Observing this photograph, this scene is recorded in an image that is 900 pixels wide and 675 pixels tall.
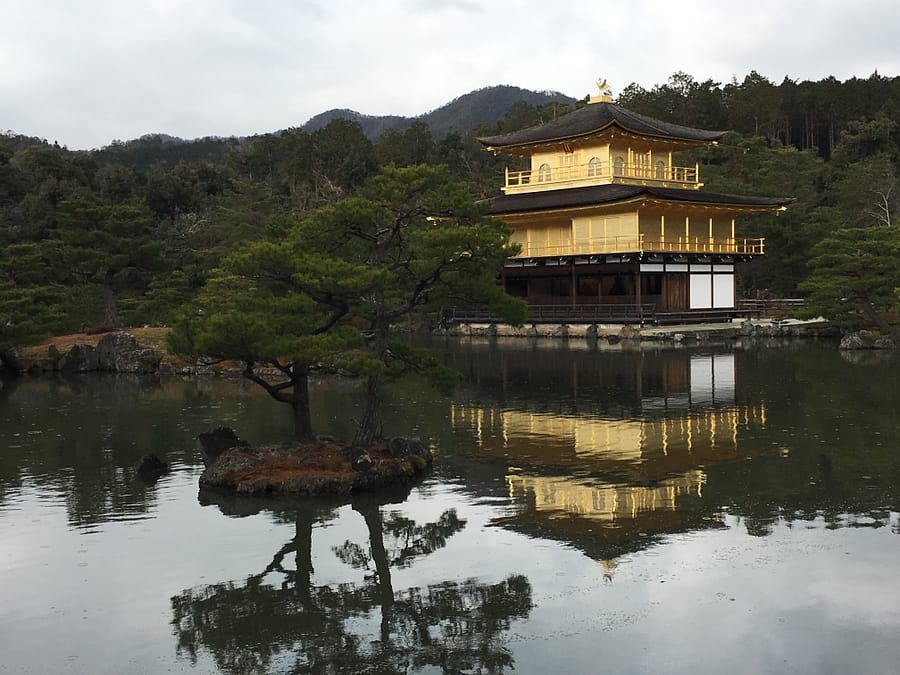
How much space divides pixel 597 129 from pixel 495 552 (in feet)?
128

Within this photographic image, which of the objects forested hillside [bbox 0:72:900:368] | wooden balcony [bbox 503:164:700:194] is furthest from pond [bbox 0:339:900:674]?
wooden balcony [bbox 503:164:700:194]

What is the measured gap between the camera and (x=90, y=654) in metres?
8.36

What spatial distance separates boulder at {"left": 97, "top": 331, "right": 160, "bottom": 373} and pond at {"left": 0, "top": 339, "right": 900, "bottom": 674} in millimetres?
13542

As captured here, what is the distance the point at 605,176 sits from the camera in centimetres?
4859

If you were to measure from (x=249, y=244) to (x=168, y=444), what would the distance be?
21.8ft

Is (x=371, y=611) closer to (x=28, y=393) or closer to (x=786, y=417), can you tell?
(x=786, y=417)

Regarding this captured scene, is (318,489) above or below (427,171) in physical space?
below

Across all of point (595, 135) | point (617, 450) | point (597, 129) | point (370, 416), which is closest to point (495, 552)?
point (370, 416)

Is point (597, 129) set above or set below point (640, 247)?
above

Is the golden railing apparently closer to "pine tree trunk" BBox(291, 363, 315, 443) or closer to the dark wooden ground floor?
the dark wooden ground floor

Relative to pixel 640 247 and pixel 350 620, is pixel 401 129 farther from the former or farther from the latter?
pixel 350 620

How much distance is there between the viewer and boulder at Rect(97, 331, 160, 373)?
115 ft

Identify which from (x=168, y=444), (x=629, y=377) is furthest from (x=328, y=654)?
(x=629, y=377)

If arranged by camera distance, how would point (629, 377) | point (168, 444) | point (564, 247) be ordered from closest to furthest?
point (168, 444), point (629, 377), point (564, 247)
